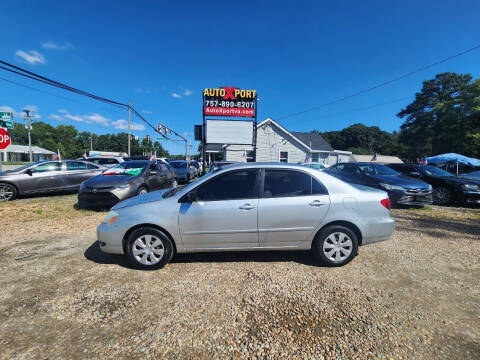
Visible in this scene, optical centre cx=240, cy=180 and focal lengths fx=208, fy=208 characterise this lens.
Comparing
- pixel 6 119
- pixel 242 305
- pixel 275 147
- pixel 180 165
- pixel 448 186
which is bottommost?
pixel 242 305

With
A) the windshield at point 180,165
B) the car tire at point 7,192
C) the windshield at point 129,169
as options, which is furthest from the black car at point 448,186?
the car tire at point 7,192

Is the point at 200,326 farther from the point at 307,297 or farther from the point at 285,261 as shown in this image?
the point at 285,261

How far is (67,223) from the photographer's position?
5.03 m

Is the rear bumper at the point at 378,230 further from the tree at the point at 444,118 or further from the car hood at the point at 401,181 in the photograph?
the tree at the point at 444,118

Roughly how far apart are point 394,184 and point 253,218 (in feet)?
18.9

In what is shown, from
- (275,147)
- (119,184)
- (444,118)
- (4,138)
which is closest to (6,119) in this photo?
(4,138)

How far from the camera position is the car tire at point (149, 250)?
297 cm

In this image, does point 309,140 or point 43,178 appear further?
point 309,140

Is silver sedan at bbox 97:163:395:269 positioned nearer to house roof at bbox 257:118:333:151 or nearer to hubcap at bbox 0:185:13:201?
hubcap at bbox 0:185:13:201

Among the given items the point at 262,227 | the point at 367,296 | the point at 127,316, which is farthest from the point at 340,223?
the point at 127,316

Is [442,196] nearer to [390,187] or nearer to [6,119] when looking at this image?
[390,187]

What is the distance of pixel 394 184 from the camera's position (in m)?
6.42

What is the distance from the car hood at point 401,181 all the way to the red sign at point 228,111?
1047 centimetres

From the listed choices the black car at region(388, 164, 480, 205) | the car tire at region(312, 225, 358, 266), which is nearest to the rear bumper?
the car tire at region(312, 225, 358, 266)
